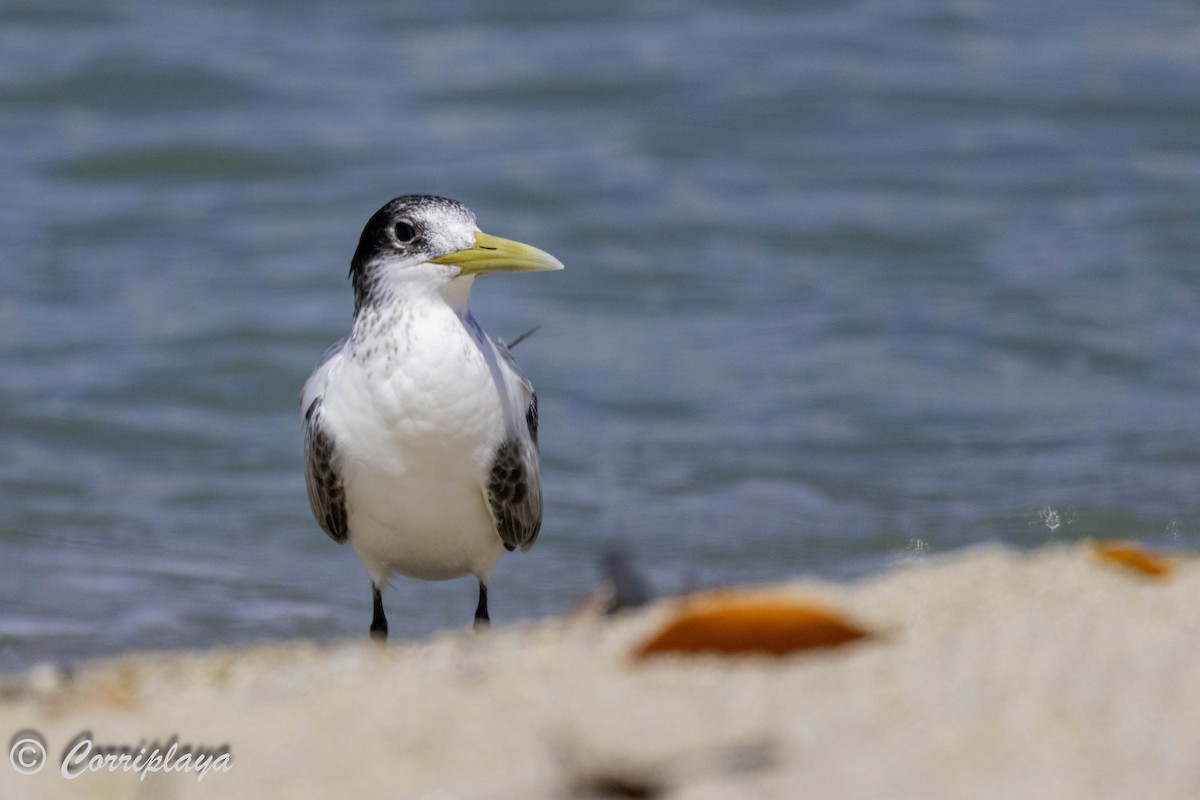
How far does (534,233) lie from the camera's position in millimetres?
11773

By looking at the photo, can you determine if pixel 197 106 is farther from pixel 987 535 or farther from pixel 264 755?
pixel 264 755

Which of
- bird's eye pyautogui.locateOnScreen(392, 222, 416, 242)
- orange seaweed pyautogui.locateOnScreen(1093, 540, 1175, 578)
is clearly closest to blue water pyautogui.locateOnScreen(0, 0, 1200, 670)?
bird's eye pyautogui.locateOnScreen(392, 222, 416, 242)

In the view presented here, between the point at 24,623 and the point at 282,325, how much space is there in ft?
13.6

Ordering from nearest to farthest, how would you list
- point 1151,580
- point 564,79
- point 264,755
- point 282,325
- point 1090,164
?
point 264,755 → point 1151,580 → point 282,325 → point 1090,164 → point 564,79

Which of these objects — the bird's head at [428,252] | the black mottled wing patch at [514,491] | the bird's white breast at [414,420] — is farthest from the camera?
the black mottled wing patch at [514,491]

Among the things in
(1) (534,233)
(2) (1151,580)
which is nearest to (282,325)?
(1) (534,233)

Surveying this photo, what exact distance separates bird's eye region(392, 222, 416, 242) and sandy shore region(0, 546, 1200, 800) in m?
1.83

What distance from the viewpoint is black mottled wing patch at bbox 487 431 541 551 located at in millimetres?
5207

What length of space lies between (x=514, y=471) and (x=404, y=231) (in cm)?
86

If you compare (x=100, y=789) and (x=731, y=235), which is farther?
(x=731, y=235)

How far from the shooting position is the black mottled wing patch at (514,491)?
17.1 feet

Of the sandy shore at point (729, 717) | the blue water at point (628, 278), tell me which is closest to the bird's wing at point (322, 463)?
the blue water at point (628, 278)

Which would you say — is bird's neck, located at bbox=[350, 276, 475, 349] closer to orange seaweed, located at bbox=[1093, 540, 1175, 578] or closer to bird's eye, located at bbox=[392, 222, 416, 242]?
bird's eye, located at bbox=[392, 222, 416, 242]

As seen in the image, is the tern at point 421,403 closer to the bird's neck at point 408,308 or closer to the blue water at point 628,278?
the bird's neck at point 408,308
